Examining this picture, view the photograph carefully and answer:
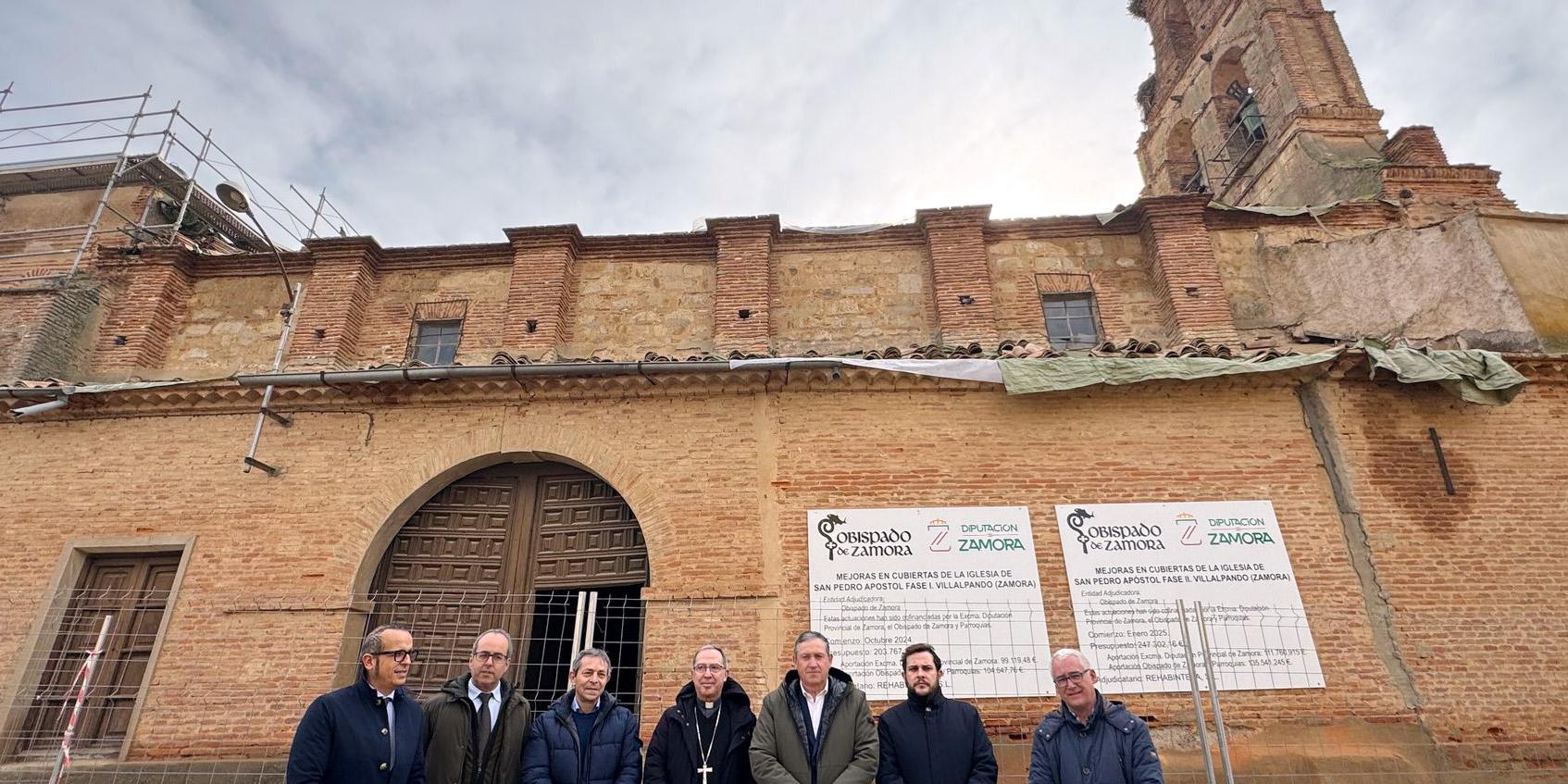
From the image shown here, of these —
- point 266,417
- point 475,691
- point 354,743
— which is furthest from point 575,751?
point 266,417

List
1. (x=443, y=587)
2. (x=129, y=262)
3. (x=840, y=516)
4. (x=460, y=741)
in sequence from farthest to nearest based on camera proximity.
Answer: (x=129, y=262) → (x=443, y=587) → (x=840, y=516) → (x=460, y=741)

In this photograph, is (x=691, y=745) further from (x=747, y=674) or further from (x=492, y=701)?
(x=747, y=674)

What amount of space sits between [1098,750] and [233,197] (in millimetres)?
10232

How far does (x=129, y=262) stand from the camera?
10.3 m

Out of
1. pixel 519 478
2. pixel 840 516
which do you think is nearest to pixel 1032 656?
pixel 840 516

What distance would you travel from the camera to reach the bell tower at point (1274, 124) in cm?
1062

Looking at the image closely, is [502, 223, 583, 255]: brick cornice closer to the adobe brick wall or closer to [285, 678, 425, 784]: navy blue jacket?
the adobe brick wall

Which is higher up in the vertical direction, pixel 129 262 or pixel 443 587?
pixel 129 262

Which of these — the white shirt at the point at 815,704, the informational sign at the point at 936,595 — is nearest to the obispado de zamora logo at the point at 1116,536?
the informational sign at the point at 936,595

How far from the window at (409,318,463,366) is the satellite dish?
226cm

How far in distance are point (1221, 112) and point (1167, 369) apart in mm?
11590

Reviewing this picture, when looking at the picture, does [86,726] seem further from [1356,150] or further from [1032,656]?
[1356,150]

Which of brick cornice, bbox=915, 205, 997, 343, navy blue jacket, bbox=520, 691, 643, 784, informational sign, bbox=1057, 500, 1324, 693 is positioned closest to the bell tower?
brick cornice, bbox=915, 205, 997, 343

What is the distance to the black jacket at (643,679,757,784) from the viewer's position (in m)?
4.11
